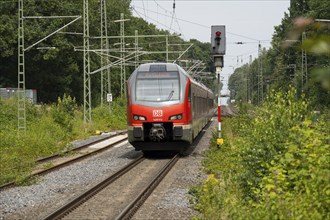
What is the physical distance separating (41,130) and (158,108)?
9.74 m

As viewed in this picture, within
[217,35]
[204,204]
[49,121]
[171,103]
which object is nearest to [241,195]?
[204,204]

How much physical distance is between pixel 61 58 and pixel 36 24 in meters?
4.94

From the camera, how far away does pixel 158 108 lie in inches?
609

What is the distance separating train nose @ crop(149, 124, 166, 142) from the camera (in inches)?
606

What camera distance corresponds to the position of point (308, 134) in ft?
19.1

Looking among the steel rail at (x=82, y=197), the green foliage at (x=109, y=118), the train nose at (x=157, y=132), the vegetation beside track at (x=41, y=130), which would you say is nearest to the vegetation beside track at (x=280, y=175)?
the steel rail at (x=82, y=197)

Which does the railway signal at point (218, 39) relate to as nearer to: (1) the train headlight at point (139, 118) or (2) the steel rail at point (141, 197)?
(1) the train headlight at point (139, 118)

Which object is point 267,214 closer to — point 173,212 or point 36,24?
point 173,212

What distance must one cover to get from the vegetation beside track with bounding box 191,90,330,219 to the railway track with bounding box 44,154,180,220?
47.6 inches

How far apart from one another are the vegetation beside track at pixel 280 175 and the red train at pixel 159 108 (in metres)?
5.64

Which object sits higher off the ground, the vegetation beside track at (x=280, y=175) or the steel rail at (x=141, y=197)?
the vegetation beside track at (x=280, y=175)

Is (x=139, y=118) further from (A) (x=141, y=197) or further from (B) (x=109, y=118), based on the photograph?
(B) (x=109, y=118)

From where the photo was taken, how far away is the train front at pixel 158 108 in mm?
15453

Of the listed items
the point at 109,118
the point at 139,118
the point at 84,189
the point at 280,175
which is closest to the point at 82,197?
the point at 84,189
